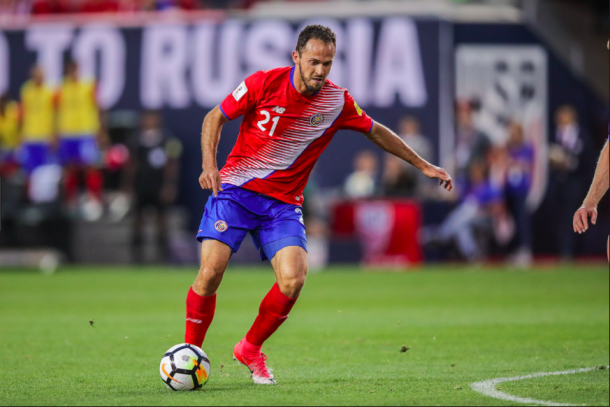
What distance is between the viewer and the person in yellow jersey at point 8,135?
2009cm

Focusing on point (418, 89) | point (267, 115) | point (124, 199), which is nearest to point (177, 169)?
point (124, 199)

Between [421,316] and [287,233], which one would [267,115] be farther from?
[421,316]

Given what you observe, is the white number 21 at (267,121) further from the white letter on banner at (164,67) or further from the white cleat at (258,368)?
the white letter on banner at (164,67)

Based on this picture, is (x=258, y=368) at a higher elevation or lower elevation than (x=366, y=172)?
higher

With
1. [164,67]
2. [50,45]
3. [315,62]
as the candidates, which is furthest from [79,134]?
[315,62]

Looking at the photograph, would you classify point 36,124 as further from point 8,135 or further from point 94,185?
point 94,185

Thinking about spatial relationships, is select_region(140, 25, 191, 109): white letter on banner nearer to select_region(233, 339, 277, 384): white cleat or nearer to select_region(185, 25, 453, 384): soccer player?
select_region(185, 25, 453, 384): soccer player

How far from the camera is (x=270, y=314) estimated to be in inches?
251

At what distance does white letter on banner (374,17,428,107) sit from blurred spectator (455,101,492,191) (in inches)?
45.9

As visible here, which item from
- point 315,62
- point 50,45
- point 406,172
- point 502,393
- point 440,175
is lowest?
point 406,172

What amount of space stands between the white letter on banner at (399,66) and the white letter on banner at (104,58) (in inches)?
236

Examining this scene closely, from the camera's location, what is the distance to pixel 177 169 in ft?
67.7

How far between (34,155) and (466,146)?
30.9 feet

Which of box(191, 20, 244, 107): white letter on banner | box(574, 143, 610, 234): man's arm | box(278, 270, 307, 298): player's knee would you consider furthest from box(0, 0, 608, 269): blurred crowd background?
box(574, 143, 610, 234): man's arm
